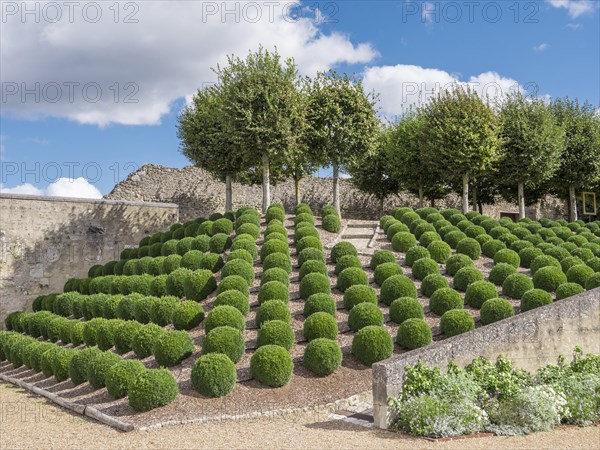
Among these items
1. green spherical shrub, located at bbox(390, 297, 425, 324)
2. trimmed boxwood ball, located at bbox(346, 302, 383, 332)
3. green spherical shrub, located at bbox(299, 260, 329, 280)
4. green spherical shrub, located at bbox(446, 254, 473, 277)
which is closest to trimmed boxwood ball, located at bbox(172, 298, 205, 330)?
green spherical shrub, located at bbox(299, 260, 329, 280)

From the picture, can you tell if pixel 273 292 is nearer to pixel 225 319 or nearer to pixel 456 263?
pixel 225 319

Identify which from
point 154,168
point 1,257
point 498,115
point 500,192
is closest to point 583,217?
point 500,192

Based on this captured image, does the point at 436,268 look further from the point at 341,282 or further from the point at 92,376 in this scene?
the point at 92,376

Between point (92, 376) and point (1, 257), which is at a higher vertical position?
point (1, 257)

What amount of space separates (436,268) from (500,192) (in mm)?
18920

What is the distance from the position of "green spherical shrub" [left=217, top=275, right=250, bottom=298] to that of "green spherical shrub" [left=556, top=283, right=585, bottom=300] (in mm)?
7122

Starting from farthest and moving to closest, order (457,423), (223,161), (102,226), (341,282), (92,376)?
(223,161)
(102,226)
(341,282)
(92,376)
(457,423)

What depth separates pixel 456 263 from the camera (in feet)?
52.6

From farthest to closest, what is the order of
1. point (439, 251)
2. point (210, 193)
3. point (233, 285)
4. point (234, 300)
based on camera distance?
1. point (210, 193)
2. point (439, 251)
3. point (233, 285)
4. point (234, 300)

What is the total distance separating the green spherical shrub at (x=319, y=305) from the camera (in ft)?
42.4

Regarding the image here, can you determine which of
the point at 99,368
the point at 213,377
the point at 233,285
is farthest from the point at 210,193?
the point at 213,377

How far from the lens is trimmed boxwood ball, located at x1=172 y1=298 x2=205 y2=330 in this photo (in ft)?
41.9

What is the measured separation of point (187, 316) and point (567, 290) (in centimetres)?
850

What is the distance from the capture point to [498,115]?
90.5 ft
